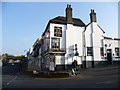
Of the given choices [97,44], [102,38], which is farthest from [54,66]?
[102,38]

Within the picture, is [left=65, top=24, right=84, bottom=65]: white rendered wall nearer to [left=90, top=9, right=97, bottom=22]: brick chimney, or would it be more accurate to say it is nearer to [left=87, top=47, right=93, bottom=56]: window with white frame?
[left=87, top=47, right=93, bottom=56]: window with white frame

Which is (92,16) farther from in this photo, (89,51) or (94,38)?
(89,51)

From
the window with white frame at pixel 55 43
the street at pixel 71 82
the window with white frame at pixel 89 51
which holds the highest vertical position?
the window with white frame at pixel 55 43

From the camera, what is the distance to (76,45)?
23.6 m

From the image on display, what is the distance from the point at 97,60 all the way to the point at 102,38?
5.17m

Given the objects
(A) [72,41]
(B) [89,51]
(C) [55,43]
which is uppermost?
(A) [72,41]

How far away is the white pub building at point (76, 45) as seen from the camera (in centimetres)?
2291

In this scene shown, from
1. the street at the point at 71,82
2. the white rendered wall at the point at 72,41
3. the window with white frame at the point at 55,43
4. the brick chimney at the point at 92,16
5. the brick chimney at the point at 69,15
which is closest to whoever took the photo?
the street at the point at 71,82

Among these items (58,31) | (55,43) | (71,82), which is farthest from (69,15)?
(71,82)

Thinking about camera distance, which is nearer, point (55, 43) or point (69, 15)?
point (55, 43)

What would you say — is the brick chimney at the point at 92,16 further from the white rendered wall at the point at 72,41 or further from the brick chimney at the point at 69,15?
the brick chimney at the point at 69,15

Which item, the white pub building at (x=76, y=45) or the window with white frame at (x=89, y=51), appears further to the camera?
the window with white frame at (x=89, y=51)

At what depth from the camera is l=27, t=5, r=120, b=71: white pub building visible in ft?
75.2

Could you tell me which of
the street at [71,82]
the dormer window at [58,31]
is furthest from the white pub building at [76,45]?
the street at [71,82]
